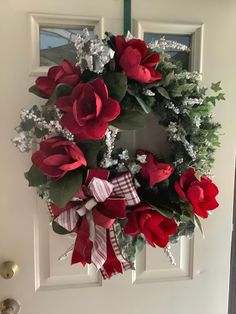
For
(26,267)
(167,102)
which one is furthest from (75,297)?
(167,102)

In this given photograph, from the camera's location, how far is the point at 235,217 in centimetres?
119

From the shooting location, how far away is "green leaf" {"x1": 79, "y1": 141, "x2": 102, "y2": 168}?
2.83 ft

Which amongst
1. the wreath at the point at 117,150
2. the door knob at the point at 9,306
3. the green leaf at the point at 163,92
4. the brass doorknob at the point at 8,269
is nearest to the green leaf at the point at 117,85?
the wreath at the point at 117,150

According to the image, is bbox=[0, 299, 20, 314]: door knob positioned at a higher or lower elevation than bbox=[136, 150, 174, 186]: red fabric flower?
lower

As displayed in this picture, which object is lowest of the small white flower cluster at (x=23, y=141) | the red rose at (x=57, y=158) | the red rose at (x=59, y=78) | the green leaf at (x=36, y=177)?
the green leaf at (x=36, y=177)

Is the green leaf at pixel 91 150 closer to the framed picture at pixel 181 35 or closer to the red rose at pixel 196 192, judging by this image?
the red rose at pixel 196 192

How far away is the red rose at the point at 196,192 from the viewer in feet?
2.96

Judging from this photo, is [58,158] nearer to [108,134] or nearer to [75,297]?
[108,134]

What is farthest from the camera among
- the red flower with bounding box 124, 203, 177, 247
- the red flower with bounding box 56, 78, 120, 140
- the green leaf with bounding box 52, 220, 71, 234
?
the green leaf with bounding box 52, 220, 71, 234

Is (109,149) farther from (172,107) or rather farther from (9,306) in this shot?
(9,306)

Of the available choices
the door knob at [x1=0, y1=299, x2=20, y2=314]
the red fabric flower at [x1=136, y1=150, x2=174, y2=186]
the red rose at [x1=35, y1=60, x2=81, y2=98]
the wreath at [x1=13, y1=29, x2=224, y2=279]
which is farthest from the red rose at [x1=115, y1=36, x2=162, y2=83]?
the door knob at [x1=0, y1=299, x2=20, y2=314]

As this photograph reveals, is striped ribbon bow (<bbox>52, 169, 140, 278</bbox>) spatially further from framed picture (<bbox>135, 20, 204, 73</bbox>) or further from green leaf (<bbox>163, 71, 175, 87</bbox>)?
framed picture (<bbox>135, 20, 204, 73</bbox>)

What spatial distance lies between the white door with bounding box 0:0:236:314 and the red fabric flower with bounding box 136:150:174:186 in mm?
285

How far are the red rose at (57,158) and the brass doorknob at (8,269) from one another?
0.40 meters
